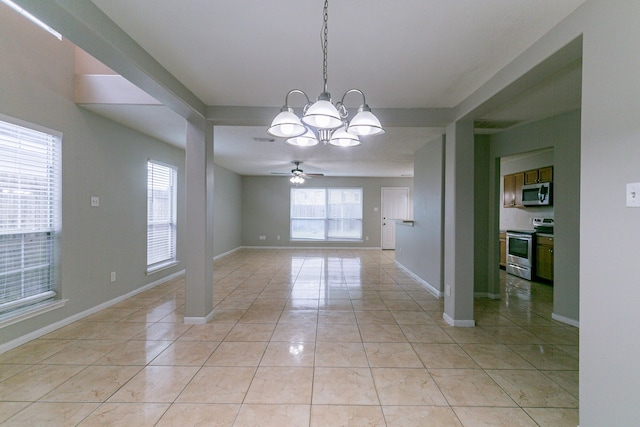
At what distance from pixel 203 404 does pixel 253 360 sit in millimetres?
593

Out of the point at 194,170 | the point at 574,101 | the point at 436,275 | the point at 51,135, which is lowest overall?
the point at 436,275

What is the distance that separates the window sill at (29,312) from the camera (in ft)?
8.39

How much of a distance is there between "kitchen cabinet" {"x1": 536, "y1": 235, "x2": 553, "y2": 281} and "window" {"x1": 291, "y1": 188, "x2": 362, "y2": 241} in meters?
5.12

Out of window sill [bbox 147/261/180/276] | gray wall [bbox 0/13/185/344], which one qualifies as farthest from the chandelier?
window sill [bbox 147/261/180/276]

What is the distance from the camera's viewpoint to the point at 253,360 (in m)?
2.44

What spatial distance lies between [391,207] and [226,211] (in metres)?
5.28

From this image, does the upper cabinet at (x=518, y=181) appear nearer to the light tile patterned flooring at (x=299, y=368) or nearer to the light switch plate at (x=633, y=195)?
the light tile patterned flooring at (x=299, y=368)

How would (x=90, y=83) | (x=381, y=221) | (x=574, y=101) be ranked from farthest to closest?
(x=381, y=221) < (x=90, y=83) < (x=574, y=101)

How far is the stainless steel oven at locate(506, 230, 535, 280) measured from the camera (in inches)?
206

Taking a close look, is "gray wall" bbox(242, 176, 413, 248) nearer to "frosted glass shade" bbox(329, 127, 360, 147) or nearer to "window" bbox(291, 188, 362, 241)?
"window" bbox(291, 188, 362, 241)

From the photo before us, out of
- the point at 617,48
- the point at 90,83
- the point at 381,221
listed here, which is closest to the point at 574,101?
the point at 617,48

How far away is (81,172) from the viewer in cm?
335

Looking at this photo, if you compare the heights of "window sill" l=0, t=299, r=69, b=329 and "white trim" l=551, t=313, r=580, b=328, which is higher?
"window sill" l=0, t=299, r=69, b=329

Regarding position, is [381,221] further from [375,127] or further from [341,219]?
[375,127]
